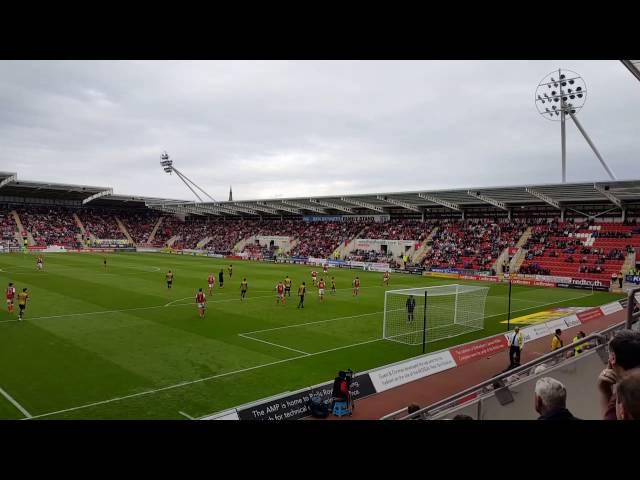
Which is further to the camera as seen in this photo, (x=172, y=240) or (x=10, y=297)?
(x=172, y=240)

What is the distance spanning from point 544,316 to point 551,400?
26115 millimetres

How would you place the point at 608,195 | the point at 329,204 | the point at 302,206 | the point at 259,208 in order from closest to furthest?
1. the point at 608,195
2. the point at 329,204
3. the point at 302,206
4. the point at 259,208

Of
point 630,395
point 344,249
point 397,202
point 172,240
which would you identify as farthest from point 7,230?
point 630,395

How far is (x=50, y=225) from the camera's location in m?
78.2

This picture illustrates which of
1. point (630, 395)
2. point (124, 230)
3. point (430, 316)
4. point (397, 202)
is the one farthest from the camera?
point (124, 230)

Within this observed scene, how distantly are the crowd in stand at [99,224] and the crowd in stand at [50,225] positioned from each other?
2.14m

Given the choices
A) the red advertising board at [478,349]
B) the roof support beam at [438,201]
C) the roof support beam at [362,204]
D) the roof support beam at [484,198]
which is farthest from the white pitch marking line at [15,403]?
the roof support beam at [362,204]

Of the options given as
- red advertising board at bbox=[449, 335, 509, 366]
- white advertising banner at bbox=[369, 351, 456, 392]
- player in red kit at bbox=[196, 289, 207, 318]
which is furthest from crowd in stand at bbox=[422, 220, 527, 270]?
white advertising banner at bbox=[369, 351, 456, 392]

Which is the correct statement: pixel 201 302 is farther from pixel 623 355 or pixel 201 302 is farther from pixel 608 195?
pixel 608 195

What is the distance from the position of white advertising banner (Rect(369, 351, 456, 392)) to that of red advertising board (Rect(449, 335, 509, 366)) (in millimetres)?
986

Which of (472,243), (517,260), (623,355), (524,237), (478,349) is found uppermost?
(524,237)
